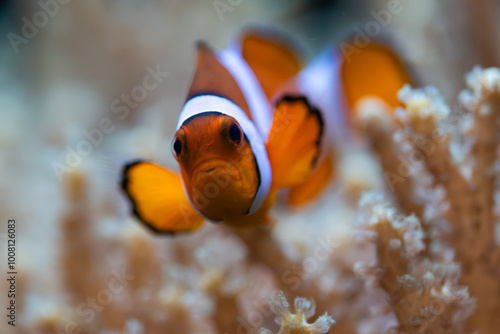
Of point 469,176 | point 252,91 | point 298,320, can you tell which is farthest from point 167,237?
point 469,176

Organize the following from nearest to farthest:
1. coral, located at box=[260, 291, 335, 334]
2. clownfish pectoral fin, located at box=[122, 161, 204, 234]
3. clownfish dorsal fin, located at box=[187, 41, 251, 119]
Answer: coral, located at box=[260, 291, 335, 334] < clownfish dorsal fin, located at box=[187, 41, 251, 119] < clownfish pectoral fin, located at box=[122, 161, 204, 234]

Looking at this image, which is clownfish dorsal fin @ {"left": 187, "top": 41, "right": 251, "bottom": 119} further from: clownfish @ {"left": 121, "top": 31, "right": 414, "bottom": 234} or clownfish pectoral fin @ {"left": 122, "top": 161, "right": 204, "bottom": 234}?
clownfish pectoral fin @ {"left": 122, "top": 161, "right": 204, "bottom": 234}

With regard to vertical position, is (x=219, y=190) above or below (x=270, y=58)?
below

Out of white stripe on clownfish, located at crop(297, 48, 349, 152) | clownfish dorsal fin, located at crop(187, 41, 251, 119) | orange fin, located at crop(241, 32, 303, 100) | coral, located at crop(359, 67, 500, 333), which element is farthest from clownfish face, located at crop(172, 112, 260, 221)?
white stripe on clownfish, located at crop(297, 48, 349, 152)

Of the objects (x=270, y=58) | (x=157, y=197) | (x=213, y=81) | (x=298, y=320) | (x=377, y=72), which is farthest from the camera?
(x=377, y=72)

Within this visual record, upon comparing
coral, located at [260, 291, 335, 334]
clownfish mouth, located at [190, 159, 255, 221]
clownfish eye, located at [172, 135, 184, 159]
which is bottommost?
coral, located at [260, 291, 335, 334]

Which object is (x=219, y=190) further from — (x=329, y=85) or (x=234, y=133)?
(x=329, y=85)

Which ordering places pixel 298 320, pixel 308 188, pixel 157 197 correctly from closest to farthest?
pixel 298 320
pixel 157 197
pixel 308 188
